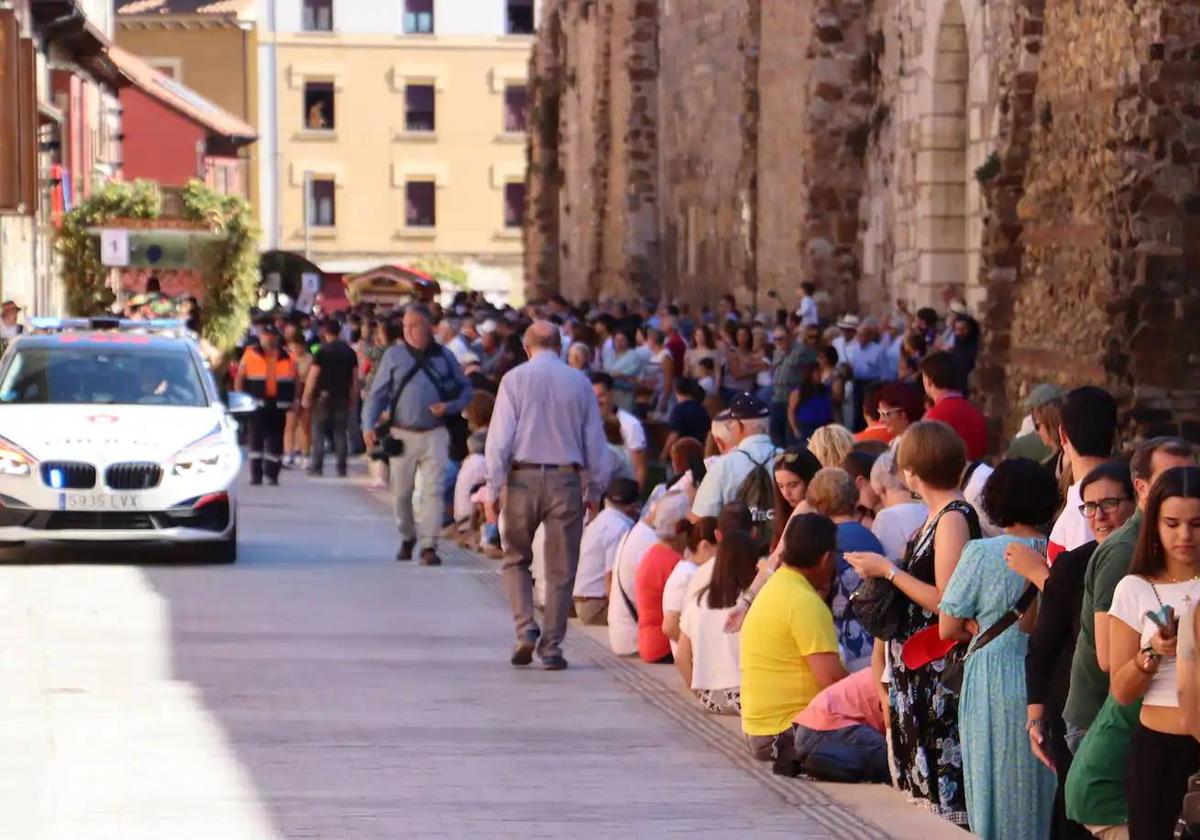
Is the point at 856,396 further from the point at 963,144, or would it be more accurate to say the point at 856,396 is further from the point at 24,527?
the point at 24,527

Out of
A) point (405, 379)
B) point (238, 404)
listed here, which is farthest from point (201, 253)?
point (405, 379)

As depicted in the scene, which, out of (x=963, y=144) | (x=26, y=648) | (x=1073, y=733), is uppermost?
(x=963, y=144)

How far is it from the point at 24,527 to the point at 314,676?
556 cm

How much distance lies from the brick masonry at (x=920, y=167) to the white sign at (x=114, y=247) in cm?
836

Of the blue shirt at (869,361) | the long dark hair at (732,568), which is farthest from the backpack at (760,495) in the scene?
the blue shirt at (869,361)

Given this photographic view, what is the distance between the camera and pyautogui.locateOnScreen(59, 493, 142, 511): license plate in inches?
725

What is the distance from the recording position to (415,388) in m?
19.2

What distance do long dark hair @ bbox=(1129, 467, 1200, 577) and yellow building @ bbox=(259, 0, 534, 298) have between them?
78195 millimetres

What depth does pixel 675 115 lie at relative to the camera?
43594mm

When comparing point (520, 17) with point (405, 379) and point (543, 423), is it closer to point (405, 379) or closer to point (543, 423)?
point (405, 379)

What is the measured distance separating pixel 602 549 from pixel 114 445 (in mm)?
4303

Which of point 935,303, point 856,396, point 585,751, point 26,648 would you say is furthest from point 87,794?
point 935,303

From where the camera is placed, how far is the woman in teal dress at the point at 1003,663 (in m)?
8.88

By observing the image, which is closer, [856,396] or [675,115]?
[856,396]
